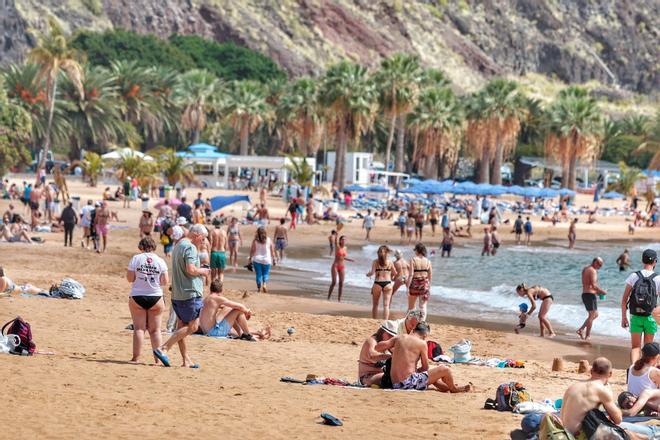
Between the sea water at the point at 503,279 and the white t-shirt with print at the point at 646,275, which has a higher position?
the white t-shirt with print at the point at 646,275

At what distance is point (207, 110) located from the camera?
75.3 metres

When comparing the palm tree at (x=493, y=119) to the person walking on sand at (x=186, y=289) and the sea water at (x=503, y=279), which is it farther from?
the person walking on sand at (x=186, y=289)

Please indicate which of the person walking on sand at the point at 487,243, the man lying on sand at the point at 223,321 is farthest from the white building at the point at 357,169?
the man lying on sand at the point at 223,321

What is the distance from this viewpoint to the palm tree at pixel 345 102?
6122 cm

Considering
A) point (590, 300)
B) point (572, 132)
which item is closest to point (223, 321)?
point (590, 300)

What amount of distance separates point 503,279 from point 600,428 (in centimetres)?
2097

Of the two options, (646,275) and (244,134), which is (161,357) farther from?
(244,134)

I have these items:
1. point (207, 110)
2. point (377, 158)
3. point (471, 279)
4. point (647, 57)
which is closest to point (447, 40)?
point (647, 57)

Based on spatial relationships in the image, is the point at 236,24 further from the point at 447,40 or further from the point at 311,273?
the point at 311,273

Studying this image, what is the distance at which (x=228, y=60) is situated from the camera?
106938mm

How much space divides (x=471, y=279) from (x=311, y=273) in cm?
428

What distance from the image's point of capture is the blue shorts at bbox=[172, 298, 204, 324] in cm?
1138

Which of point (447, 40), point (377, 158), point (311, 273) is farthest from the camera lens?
point (447, 40)

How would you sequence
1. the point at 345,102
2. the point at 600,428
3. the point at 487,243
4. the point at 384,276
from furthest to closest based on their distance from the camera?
the point at 345,102, the point at 487,243, the point at 384,276, the point at 600,428
